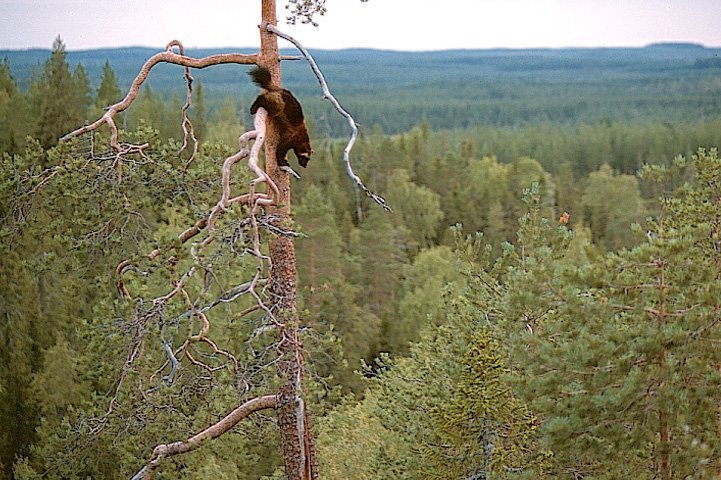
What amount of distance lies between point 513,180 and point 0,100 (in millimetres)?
26422

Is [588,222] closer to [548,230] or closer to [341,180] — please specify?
[341,180]

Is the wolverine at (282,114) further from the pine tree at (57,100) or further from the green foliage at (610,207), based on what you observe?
the green foliage at (610,207)

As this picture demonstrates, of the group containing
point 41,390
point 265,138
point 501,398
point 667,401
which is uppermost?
point 265,138

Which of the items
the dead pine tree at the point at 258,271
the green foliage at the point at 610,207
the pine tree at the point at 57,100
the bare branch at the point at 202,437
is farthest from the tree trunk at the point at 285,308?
the green foliage at the point at 610,207

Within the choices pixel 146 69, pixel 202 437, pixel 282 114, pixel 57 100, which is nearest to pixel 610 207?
pixel 57 100

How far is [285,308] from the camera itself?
6.86 metres

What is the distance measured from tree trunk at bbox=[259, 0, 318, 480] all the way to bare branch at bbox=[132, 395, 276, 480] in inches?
7.1

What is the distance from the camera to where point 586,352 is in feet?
24.5

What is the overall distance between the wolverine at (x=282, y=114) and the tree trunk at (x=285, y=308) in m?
0.06

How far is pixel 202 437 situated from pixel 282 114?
252 cm

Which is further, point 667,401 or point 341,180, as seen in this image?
point 341,180

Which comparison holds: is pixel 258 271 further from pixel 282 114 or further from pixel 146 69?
pixel 146 69

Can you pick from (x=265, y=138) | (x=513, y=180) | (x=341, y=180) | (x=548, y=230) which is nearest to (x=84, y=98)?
(x=341, y=180)

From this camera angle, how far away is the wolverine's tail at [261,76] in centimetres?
691
